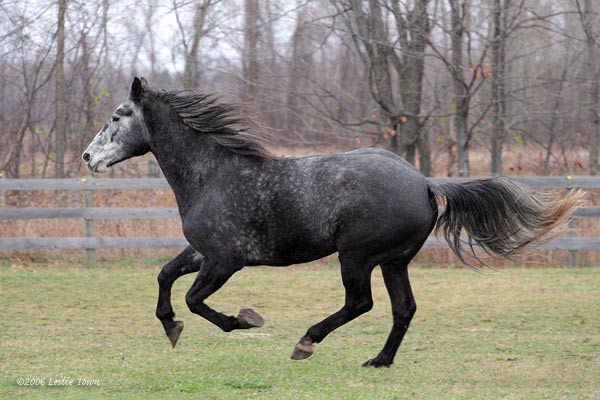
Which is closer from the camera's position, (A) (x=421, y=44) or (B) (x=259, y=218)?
(B) (x=259, y=218)

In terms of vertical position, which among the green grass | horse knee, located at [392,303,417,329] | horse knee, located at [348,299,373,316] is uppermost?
horse knee, located at [348,299,373,316]

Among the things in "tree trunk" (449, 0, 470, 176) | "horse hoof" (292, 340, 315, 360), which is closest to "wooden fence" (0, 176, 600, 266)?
"tree trunk" (449, 0, 470, 176)

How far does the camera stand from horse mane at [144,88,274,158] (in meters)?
6.21

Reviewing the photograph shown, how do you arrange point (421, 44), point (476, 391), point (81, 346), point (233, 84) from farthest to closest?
1. point (233, 84)
2. point (421, 44)
3. point (81, 346)
4. point (476, 391)

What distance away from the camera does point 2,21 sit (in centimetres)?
1745

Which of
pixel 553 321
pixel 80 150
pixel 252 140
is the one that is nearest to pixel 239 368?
pixel 252 140

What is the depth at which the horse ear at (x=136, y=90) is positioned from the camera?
20.6 feet

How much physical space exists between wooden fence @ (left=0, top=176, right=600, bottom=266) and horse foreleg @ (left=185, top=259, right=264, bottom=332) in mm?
6964

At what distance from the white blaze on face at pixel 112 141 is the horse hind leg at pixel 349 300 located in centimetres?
194

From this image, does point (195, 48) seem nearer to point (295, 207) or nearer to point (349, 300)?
point (295, 207)

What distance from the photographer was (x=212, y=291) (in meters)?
5.98

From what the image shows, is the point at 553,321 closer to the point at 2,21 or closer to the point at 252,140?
the point at 252,140

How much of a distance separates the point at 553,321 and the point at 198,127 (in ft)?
15.0

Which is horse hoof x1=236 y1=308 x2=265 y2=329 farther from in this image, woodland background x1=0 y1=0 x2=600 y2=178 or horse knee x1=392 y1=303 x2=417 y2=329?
woodland background x1=0 y1=0 x2=600 y2=178
